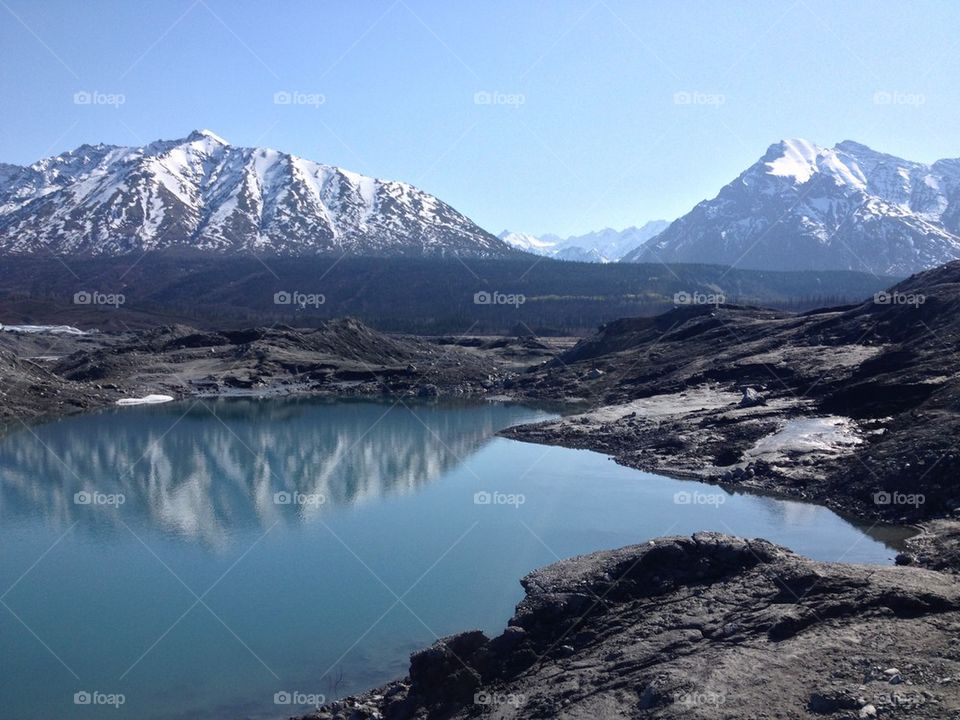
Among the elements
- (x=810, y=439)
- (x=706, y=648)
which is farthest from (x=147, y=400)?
(x=706, y=648)

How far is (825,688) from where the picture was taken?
39.4 ft

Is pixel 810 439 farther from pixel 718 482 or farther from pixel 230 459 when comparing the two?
pixel 230 459

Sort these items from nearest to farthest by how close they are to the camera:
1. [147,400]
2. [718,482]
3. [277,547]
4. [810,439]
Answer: [277,547], [718,482], [810,439], [147,400]

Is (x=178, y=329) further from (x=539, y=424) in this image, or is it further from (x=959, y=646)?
(x=959, y=646)

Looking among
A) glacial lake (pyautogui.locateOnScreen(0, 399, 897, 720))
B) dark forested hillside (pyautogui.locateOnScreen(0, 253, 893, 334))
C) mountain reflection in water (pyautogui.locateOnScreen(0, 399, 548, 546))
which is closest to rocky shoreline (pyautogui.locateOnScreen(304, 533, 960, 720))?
glacial lake (pyautogui.locateOnScreen(0, 399, 897, 720))

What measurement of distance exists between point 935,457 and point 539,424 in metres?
26.8

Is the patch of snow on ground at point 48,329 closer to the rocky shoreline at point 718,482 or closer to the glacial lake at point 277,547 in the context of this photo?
the rocky shoreline at point 718,482

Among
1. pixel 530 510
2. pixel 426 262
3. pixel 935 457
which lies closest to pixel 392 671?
pixel 530 510

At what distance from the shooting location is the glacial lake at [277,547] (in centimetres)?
1730

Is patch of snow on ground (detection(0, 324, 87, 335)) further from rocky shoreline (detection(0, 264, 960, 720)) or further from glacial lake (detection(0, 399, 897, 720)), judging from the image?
glacial lake (detection(0, 399, 897, 720))

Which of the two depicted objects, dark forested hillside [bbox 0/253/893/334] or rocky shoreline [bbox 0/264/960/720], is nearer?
rocky shoreline [bbox 0/264/960/720]

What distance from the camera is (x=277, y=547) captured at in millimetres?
26828

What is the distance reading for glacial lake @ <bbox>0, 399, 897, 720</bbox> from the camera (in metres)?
17.3

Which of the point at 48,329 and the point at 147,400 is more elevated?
the point at 48,329
